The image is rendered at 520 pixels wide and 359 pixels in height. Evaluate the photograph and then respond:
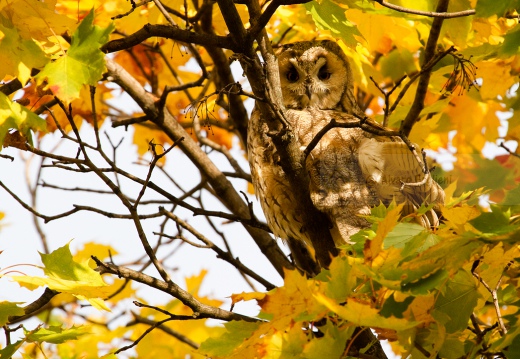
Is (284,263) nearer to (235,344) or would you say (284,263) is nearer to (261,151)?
(261,151)

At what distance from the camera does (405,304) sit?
1.46m

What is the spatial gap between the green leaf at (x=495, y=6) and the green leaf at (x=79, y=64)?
3.30ft

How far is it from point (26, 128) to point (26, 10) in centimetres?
36

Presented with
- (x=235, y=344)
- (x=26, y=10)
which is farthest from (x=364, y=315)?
(x=26, y=10)

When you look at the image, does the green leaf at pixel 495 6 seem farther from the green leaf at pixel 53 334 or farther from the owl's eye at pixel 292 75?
the owl's eye at pixel 292 75

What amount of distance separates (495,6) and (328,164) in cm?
113

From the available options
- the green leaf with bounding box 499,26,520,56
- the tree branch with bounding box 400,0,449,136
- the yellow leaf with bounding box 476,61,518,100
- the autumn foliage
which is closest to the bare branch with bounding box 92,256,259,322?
the autumn foliage

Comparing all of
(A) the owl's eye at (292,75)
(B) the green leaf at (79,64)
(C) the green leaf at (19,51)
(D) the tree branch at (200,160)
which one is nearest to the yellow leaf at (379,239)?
(B) the green leaf at (79,64)

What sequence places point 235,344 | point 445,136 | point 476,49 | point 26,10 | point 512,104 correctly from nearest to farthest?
point 235,344 → point 26,10 → point 476,49 → point 512,104 → point 445,136

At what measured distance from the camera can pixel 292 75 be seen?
333 cm

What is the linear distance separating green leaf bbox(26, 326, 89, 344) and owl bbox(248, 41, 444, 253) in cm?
95

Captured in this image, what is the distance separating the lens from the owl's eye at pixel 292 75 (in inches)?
131

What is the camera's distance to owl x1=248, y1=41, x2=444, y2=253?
2.59m

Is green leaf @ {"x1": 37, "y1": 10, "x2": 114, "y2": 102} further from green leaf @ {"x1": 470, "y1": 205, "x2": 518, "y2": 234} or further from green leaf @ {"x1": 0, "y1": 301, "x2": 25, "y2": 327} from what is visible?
green leaf @ {"x1": 470, "y1": 205, "x2": 518, "y2": 234}
